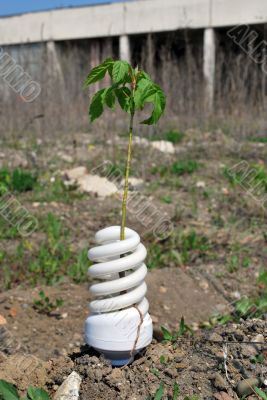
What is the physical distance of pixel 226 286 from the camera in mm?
3441

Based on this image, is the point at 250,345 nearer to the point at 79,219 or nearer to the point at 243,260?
the point at 243,260

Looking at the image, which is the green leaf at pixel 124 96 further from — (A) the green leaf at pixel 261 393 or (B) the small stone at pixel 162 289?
(B) the small stone at pixel 162 289

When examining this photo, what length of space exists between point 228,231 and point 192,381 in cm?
285

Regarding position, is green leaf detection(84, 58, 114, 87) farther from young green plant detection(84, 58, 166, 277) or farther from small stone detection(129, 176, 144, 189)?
small stone detection(129, 176, 144, 189)

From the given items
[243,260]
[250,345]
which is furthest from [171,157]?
[250,345]

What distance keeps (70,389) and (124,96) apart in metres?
0.94

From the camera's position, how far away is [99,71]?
1.62m

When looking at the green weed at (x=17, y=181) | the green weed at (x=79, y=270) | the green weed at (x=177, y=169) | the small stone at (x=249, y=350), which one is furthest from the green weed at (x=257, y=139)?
the small stone at (x=249, y=350)

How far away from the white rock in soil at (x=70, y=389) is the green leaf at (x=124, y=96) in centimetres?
87

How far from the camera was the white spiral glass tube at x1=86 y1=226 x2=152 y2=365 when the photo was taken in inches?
64.5

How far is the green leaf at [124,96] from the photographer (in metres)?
1.69

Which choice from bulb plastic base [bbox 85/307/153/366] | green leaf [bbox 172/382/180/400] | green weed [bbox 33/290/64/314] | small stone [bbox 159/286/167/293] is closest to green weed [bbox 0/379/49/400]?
bulb plastic base [bbox 85/307/153/366]

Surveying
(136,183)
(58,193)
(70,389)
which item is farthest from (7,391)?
(136,183)

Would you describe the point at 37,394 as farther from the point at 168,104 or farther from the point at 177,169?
Answer: the point at 168,104
